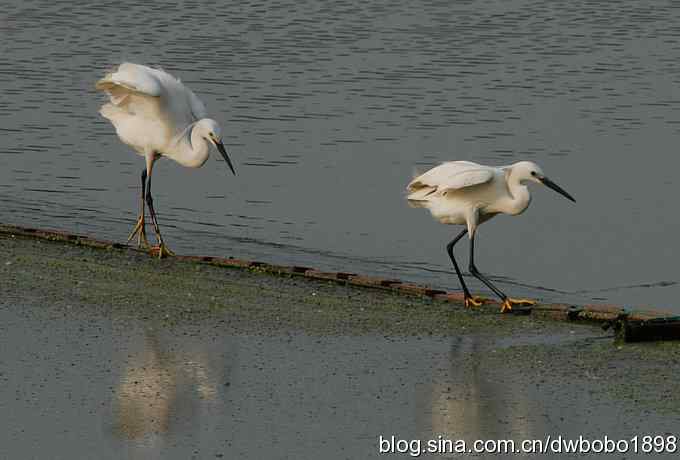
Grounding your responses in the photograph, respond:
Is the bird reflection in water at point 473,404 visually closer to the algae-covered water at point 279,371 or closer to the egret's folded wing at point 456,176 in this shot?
the algae-covered water at point 279,371

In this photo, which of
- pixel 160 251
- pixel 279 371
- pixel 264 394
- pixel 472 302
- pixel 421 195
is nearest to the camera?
pixel 264 394

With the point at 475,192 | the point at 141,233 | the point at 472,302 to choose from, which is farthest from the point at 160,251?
the point at 472,302

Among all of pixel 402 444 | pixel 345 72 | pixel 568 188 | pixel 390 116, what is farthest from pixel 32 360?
pixel 345 72

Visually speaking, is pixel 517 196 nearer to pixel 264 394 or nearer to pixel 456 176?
pixel 456 176

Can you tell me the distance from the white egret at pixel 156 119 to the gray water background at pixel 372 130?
84 centimetres

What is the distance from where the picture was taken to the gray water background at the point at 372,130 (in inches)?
557

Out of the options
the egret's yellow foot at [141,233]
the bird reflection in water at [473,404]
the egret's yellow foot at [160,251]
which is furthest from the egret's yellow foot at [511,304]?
the egret's yellow foot at [141,233]

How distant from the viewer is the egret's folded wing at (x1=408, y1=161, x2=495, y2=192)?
36.4 ft

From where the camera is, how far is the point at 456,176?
1112 centimetres

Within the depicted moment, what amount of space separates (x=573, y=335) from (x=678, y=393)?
4.91 ft

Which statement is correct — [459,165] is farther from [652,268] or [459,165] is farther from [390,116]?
[390,116]

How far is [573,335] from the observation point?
32.4 feet

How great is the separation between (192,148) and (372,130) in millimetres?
5482

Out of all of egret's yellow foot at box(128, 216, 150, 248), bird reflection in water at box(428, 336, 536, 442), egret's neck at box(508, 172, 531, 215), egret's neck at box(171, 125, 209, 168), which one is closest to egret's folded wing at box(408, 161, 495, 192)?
egret's neck at box(508, 172, 531, 215)
